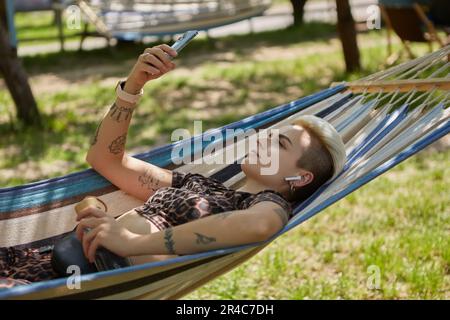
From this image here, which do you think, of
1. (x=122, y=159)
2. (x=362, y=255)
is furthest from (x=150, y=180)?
(x=362, y=255)

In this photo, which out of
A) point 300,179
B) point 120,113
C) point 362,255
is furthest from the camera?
point 362,255

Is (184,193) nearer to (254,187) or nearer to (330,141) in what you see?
(254,187)

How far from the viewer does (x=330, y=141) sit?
2.25 metres

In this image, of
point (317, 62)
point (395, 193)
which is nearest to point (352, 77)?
point (317, 62)

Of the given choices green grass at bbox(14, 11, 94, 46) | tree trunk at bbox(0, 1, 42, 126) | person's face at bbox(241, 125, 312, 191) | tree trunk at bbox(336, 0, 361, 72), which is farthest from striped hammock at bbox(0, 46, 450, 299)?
green grass at bbox(14, 11, 94, 46)

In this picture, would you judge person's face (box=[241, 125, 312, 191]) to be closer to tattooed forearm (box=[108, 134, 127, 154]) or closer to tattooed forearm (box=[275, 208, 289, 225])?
tattooed forearm (box=[275, 208, 289, 225])

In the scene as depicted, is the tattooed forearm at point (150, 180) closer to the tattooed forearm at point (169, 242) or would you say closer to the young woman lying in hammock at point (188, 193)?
the young woman lying in hammock at point (188, 193)

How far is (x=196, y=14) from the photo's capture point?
344 inches

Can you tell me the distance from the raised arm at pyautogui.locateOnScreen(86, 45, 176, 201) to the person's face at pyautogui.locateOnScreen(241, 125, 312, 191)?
36 centimetres

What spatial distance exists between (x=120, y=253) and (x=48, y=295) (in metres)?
0.28

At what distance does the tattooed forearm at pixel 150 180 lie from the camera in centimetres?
242

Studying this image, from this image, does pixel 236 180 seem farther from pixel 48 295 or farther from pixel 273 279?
pixel 48 295

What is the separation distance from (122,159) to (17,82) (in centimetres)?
341

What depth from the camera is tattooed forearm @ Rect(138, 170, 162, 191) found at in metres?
2.42
